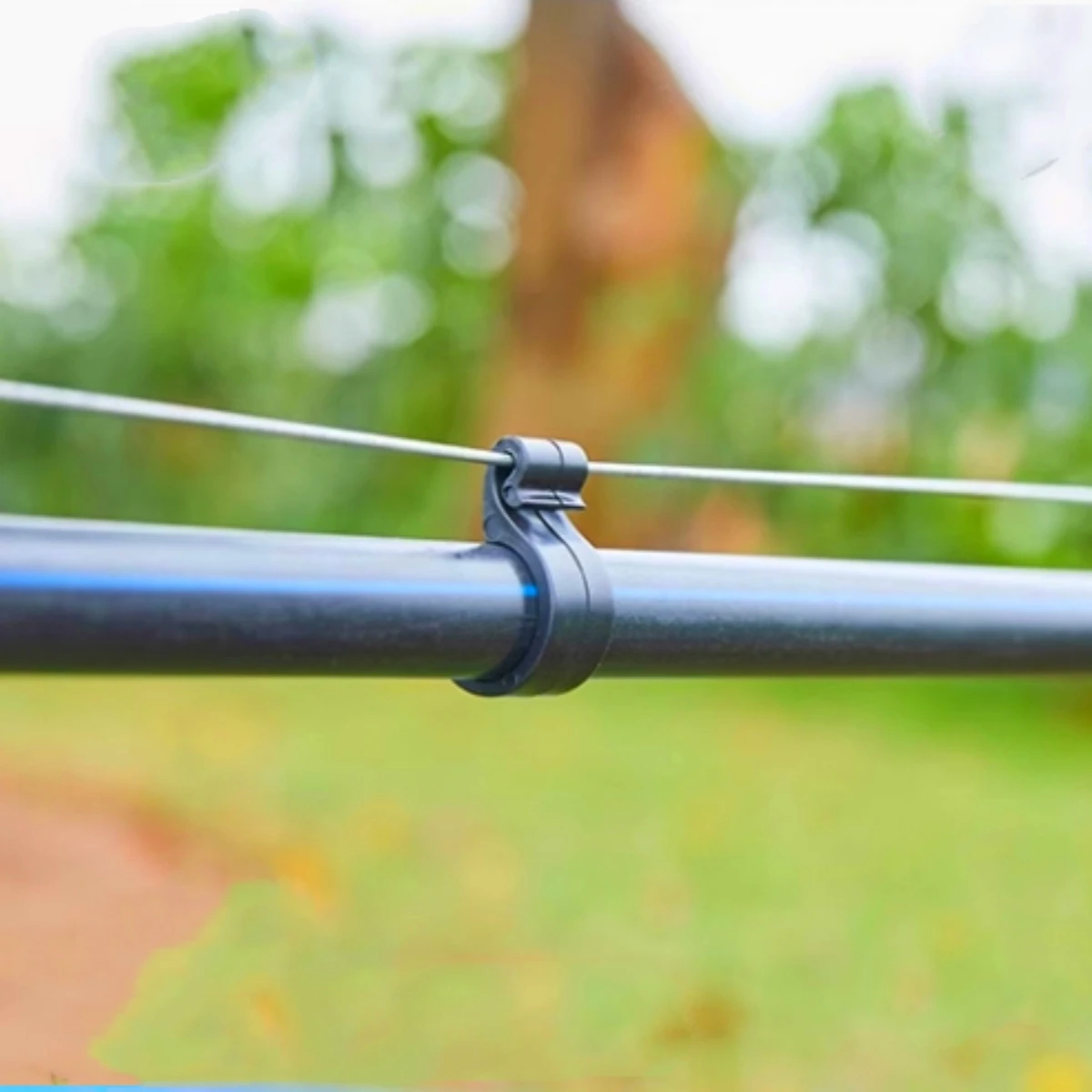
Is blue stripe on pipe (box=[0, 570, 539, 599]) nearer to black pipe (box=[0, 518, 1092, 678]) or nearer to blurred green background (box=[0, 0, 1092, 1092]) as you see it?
black pipe (box=[0, 518, 1092, 678])

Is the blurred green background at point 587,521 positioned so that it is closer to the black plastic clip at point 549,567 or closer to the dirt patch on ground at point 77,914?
the dirt patch on ground at point 77,914

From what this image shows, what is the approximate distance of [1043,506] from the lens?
370cm

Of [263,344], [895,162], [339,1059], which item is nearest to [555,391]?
[895,162]

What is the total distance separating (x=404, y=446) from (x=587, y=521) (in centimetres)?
349

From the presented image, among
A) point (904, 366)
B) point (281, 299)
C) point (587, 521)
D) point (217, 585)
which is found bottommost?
point (217, 585)

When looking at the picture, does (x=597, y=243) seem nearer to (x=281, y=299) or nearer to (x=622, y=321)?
(x=622, y=321)

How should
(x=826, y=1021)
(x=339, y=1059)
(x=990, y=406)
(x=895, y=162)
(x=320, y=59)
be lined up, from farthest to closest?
(x=320, y=59) < (x=895, y=162) < (x=990, y=406) < (x=826, y=1021) < (x=339, y=1059)

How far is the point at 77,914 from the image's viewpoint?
4.82 feet

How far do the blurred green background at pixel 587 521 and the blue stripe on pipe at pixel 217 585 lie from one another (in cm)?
78

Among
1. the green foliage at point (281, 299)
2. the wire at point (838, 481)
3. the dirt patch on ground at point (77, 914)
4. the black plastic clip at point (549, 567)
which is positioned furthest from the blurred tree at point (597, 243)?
the black plastic clip at point (549, 567)

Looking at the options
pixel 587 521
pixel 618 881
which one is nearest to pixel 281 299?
pixel 587 521

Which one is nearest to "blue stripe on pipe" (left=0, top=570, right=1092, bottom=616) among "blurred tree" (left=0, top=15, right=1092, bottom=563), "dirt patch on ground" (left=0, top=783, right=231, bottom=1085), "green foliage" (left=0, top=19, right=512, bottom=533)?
"dirt patch on ground" (left=0, top=783, right=231, bottom=1085)

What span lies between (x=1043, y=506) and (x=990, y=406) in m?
0.45

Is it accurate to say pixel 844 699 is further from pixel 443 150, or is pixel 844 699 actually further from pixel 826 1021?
pixel 443 150
